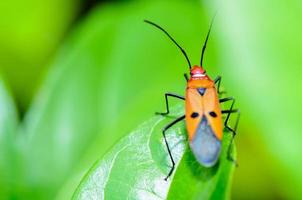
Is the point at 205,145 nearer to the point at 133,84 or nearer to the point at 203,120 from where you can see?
the point at 203,120

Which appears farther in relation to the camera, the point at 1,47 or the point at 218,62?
the point at 1,47

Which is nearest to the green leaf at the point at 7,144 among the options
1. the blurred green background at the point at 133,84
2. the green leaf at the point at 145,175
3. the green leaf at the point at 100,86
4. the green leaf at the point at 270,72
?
the blurred green background at the point at 133,84

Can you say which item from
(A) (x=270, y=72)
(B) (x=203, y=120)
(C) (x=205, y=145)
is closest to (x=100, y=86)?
(A) (x=270, y=72)

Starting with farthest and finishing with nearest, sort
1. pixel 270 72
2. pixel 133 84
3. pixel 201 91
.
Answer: pixel 133 84 < pixel 270 72 < pixel 201 91

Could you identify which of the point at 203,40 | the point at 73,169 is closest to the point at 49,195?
the point at 73,169

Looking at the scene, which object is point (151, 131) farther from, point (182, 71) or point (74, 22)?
point (74, 22)

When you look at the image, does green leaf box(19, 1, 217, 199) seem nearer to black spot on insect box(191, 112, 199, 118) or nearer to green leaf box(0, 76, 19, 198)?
green leaf box(0, 76, 19, 198)

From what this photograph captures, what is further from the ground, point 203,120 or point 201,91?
point 201,91
